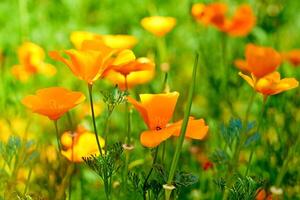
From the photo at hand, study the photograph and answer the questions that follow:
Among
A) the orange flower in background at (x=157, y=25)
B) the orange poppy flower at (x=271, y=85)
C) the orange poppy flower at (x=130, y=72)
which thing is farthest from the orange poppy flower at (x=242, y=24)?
the orange poppy flower at (x=271, y=85)

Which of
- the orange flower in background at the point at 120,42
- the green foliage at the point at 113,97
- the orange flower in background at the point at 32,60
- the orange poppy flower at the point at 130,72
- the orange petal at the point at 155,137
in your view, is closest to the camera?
the orange petal at the point at 155,137

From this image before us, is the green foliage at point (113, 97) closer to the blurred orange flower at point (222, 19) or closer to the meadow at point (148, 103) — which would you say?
the meadow at point (148, 103)

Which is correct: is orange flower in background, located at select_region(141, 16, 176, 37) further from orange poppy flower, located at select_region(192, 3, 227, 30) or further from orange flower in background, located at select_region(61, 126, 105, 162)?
orange flower in background, located at select_region(61, 126, 105, 162)

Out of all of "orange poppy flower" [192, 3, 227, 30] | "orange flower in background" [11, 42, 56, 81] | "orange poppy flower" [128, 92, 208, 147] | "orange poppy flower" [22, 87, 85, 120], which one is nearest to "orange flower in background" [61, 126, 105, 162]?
"orange poppy flower" [22, 87, 85, 120]

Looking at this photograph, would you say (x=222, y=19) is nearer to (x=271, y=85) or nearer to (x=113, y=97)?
(x=271, y=85)

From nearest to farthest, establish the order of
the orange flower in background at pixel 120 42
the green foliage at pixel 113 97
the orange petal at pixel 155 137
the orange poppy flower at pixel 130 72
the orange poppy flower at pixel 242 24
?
the orange petal at pixel 155 137, the green foliage at pixel 113 97, the orange poppy flower at pixel 130 72, the orange flower in background at pixel 120 42, the orange poppy flower at pixel 242 24

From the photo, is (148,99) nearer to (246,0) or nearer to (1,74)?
(1,74)

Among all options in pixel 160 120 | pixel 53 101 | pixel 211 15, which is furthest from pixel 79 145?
pixel 211 15
